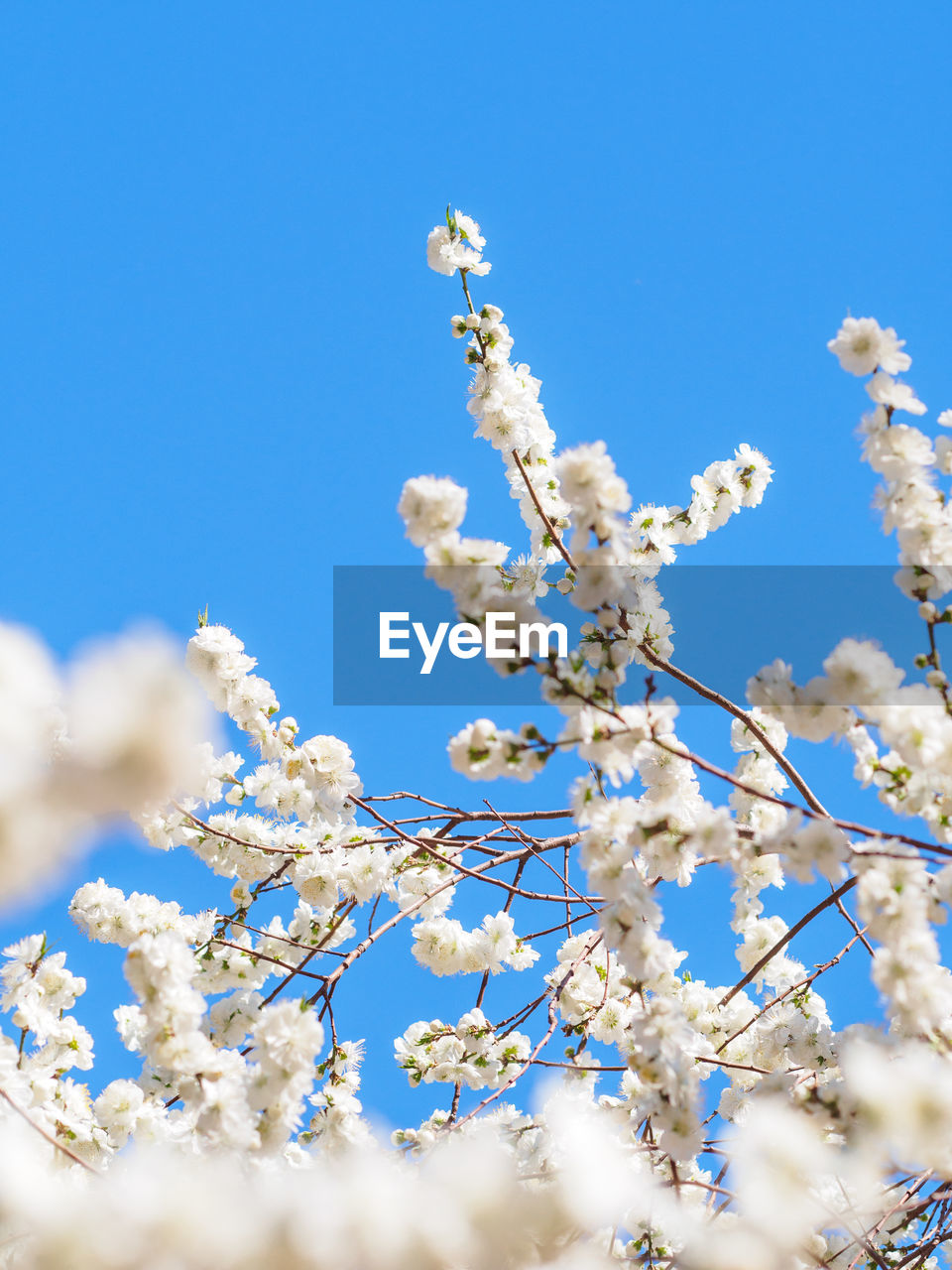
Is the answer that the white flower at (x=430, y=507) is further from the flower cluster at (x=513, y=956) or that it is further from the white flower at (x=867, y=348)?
the white flower at (x=867, y=348)

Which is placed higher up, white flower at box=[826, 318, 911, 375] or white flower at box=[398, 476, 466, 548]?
white flower at box=[826, 318, 911, 375]

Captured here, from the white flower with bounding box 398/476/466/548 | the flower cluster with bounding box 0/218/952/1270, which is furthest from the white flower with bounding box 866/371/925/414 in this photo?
the white flower with bounding box 398/476/466/548

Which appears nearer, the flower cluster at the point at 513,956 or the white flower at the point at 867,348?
the flower cluster at the point at 513,956

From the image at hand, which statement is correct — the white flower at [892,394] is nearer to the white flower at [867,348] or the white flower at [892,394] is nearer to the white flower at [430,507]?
the white flower at [867,348]

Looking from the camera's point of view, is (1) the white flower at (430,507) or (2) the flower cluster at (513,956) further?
(1) the white flower at (430,507)

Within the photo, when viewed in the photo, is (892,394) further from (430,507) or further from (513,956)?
(513,956)

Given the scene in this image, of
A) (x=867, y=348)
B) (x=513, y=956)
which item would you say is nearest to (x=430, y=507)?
(x=867, y=348)

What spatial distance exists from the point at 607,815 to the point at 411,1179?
930 mm

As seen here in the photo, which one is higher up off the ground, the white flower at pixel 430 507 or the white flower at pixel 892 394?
the white flower at pixel 892 394

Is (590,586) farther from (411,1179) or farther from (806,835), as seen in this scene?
(411,1179)

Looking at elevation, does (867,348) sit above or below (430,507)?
above

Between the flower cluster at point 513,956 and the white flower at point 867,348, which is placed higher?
the white flower at point 867,348

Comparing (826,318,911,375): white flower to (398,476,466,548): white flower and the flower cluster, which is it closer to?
the flower cluster

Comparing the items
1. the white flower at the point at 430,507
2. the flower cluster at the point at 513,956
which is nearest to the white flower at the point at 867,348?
the flower cluster at the point at 513,956
